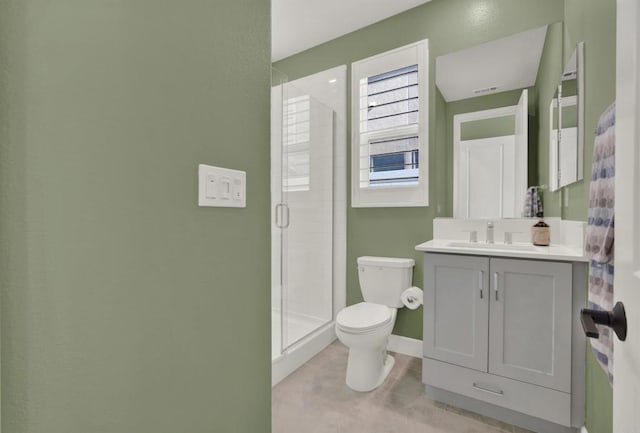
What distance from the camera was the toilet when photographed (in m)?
1.90

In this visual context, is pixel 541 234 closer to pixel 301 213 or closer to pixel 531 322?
pixel 531 322

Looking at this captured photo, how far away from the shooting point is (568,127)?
5.41ft

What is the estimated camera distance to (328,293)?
2.81 m

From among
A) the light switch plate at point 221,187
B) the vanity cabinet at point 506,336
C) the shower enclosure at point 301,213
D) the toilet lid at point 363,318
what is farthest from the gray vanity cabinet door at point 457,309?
the light switch plate at point 221,187

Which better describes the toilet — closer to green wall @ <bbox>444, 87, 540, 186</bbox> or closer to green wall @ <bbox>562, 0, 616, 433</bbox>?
green wall @ <bbox>444, 87, 540, 186</bbox>

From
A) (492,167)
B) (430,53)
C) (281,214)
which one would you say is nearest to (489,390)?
(492,167)

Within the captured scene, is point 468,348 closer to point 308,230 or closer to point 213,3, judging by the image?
point 308,230

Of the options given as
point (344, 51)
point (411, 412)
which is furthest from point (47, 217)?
point (344, 51)

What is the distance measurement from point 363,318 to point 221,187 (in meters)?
1.45

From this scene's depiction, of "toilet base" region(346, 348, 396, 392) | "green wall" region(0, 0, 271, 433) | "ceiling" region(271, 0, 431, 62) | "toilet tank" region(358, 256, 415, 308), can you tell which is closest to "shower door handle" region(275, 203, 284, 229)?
"toilet tank" region(358, 256, 415, 308)

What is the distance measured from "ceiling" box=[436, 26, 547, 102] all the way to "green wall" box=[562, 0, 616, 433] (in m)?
0.43

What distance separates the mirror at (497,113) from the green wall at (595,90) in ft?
1.44

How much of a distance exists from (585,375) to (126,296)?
195 cm

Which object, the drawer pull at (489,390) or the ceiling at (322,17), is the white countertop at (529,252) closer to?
the drawer pull at (489,390)
